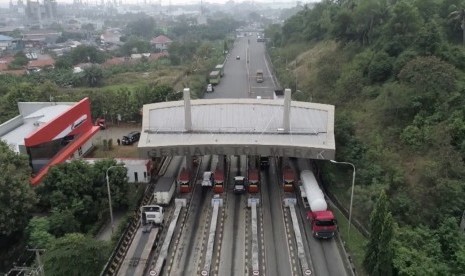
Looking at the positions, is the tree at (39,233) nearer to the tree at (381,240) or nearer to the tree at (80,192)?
the tree at (80,192)

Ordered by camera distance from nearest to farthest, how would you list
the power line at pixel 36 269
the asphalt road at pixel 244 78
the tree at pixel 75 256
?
1. the power line at pixel 36 269
2. the tree at pixel 75 256
3. the asphalt road at pixel 244 78

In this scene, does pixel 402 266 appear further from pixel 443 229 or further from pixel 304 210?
pixel 304 210

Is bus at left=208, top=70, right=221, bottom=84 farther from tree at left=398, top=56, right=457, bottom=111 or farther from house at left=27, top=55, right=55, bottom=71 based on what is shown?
house at left=27, top=55, right=55, bottom=71

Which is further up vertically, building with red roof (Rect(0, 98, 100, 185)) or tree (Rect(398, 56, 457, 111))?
tree (Rect(398, 56, 457, 111))

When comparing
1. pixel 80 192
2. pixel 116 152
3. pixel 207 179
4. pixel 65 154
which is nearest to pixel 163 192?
pixel 207 179

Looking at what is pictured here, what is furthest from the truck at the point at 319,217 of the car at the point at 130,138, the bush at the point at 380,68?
the car at the point at 130,138

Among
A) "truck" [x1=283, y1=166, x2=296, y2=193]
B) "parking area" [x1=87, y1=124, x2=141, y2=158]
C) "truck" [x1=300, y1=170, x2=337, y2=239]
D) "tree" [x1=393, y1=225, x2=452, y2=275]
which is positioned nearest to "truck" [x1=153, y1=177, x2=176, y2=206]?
"truck" [x1=283, y1=166, x2=296, y2=193]


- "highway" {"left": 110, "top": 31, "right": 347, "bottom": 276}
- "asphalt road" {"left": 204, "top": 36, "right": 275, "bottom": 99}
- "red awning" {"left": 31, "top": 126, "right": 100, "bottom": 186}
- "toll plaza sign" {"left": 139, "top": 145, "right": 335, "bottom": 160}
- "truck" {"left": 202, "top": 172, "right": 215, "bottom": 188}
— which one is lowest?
"highway" {"left": 110, "top": 31, "right": 347, "bottom": 276}
